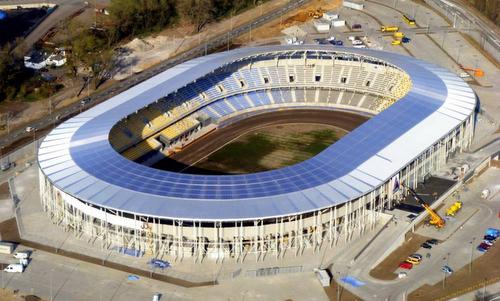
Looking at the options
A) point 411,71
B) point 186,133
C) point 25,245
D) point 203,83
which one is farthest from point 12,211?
point 411,71

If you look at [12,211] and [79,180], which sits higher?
[79,180]

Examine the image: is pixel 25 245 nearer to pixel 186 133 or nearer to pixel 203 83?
pixel 186 133

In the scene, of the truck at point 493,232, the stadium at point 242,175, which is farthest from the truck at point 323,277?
the truck at point 493,232

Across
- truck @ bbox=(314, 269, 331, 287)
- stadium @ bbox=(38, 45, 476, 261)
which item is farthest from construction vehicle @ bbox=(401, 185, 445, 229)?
truck @ bbox=(314, 269, 331, 287)

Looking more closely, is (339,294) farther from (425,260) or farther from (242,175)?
(242,175)

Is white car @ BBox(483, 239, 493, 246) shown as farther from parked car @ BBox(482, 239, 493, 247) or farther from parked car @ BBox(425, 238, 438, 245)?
parked car @ BBox(425, 238, 438, 245)
